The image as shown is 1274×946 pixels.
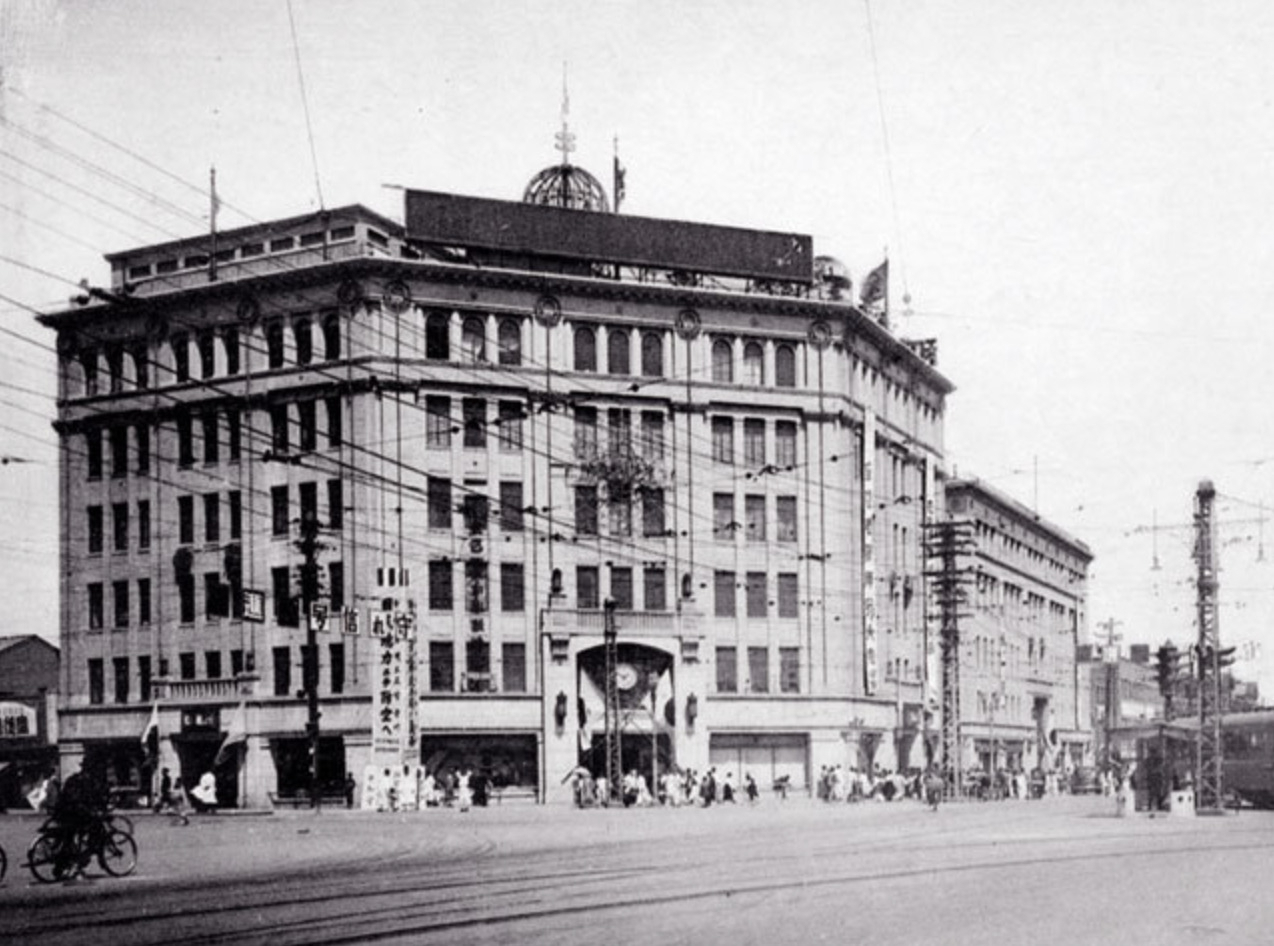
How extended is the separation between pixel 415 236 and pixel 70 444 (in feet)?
55.0

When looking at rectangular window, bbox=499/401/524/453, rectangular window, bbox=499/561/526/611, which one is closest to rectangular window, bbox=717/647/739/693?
rectangular window, bbox=499/561/526/611

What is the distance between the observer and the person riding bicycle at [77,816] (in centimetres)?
2086

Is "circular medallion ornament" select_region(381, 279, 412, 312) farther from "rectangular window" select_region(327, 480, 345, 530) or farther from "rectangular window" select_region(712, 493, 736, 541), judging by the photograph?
"rectangular window" select_region(712, 493, 736, 541)

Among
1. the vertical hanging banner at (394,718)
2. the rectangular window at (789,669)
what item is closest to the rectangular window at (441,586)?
the vertical hanging banner at (394,718)

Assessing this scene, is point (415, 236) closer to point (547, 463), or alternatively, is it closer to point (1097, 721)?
point (547, 463)

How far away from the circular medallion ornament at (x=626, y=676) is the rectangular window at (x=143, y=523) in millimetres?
18399

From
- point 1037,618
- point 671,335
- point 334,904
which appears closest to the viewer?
point 334,904

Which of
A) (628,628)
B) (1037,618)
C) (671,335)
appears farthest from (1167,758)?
(1037,618)

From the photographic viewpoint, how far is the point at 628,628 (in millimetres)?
58125

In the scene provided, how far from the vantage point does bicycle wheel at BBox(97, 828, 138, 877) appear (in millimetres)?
21469

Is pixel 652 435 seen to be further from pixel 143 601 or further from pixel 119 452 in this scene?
pixel 119 452

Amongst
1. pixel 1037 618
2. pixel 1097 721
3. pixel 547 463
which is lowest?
pixel 1097 721

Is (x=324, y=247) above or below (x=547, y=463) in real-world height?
above

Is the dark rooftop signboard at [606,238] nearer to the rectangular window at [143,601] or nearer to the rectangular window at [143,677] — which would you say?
the rectangular window at [143,601]
